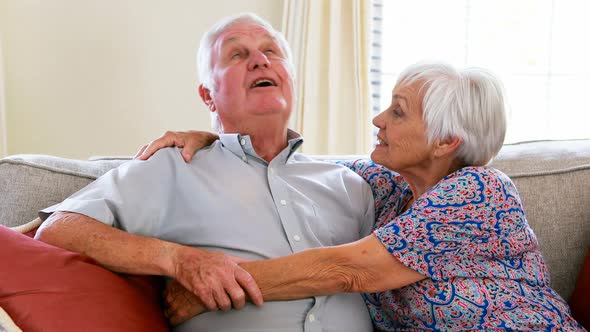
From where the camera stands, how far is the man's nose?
79.6 inches

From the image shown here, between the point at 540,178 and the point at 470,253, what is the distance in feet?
1.77

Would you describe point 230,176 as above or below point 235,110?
below

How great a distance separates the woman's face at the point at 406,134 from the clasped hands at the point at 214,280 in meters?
0.49

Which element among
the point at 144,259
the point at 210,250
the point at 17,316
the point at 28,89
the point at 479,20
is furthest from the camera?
the point at 479,20

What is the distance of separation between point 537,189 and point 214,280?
1005 mm

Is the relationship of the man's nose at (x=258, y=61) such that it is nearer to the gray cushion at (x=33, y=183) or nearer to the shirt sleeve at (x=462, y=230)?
the gray cushion at (x=33, y=183)

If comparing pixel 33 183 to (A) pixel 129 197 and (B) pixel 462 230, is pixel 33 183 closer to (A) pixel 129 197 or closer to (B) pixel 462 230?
(A) pixel 129 197

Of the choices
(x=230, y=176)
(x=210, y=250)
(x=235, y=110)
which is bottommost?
(x=210, y=250)

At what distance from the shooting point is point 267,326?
1625 mm

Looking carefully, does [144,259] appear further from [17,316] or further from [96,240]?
[17,316]

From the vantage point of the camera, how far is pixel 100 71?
3283 millimetres

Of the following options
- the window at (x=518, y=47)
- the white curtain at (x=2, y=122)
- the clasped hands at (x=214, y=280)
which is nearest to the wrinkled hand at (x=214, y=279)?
the clasped hands at (x=214, y=280)

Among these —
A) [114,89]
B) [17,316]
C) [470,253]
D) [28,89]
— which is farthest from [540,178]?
[28,89]

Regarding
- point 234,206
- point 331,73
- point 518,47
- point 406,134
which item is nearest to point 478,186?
point 406,134
